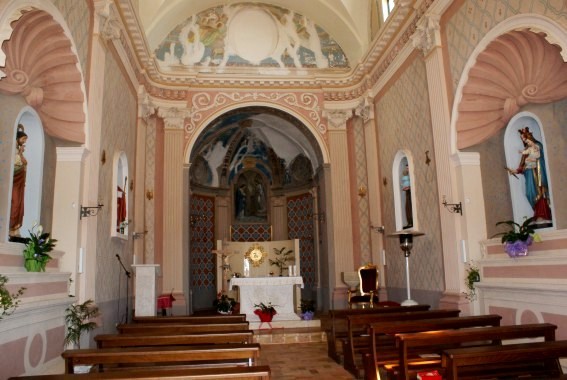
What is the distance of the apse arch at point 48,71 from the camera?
20.9ft

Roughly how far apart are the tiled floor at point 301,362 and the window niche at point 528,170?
12.0 ft

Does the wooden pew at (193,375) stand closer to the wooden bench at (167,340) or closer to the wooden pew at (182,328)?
the wooden bench at (167,340)

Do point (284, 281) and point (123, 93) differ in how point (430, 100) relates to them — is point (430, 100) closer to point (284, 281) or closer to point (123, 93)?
point (284, 281)

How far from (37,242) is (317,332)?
5878mm

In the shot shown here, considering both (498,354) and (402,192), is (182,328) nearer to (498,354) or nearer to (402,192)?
(498,354)

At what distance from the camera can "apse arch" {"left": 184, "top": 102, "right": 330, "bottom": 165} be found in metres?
13.4

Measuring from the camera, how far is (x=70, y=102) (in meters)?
7.55

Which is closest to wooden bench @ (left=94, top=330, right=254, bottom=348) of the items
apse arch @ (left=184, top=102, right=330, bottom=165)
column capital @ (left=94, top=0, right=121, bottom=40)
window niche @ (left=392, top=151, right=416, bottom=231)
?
column capital @ (left=94, top=0, right=121, bottom=40)

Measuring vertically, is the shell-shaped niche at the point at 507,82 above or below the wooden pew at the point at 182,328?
above

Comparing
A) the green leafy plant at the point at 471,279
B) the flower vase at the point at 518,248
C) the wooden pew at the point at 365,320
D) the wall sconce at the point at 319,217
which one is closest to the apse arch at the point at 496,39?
the green leafy plant at the point at 471,279

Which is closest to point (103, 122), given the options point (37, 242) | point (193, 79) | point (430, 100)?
point (37, 242)

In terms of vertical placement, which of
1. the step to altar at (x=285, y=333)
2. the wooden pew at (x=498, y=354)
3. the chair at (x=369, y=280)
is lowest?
the step to altar at (x=285, y=333)

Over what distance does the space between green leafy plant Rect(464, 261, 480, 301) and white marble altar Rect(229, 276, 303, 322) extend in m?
4.50

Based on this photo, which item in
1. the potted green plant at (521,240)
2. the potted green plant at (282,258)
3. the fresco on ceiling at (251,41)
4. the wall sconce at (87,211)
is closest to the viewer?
the potted green plant at (521,240)
